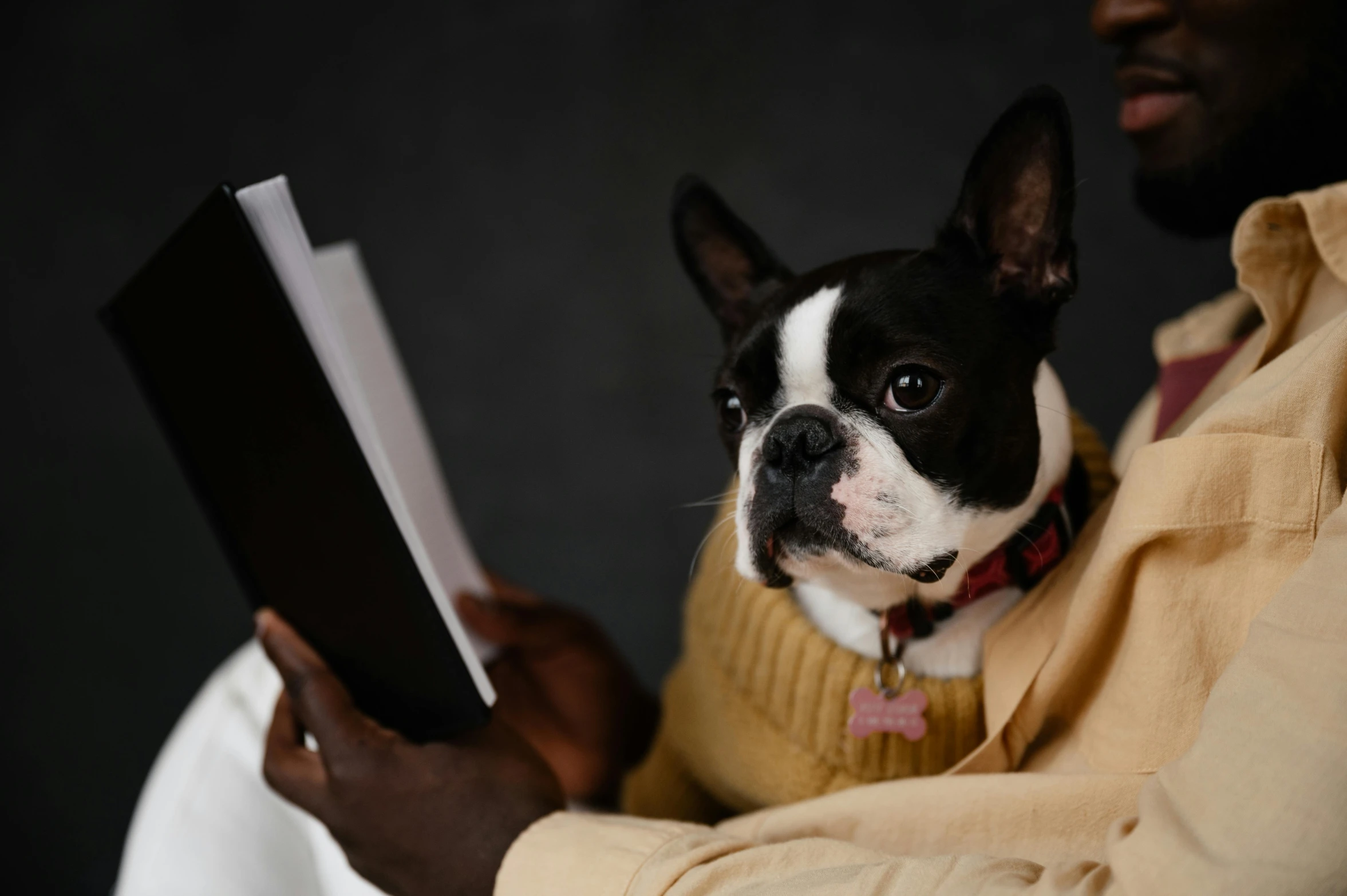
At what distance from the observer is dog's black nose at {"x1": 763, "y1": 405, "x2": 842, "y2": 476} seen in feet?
2.73

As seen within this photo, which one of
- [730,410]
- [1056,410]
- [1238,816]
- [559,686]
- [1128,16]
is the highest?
[1128,16]

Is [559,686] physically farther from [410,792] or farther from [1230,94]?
[1230,94]

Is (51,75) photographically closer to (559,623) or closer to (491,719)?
(559,623)

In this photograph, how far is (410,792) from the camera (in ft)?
2.79

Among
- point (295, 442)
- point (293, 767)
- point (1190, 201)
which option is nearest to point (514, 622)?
point (293, 767)

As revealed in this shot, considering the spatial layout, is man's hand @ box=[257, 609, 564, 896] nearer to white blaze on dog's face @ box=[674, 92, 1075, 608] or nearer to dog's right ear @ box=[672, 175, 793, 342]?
white blaze on dog's face @ box=[674, 92, 1075, 608]

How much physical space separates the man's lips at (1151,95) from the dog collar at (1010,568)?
0.40m

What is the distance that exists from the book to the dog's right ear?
1.20 feet

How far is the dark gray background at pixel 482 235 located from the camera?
1762 mm

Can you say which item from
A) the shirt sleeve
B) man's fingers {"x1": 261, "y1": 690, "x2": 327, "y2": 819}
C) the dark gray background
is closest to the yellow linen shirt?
the shirt sleeve

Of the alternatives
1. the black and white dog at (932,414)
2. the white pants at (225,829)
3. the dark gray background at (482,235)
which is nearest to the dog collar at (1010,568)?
the black and white dog at (932,414)

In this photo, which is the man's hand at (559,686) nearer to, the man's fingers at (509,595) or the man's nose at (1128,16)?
the man's fingers at (509,595)

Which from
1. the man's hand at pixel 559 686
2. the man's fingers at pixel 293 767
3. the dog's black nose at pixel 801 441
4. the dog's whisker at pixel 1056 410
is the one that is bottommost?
the man's hand at pixel 559 686

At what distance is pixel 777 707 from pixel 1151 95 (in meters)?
0.73
